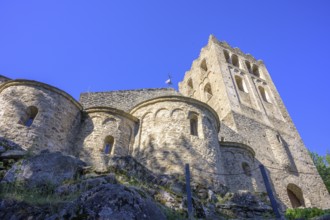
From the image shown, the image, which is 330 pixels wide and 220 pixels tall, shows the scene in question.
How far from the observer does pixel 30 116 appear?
10508mm

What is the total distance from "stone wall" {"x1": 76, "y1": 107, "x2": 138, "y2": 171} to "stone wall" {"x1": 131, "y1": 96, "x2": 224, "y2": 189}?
500mm

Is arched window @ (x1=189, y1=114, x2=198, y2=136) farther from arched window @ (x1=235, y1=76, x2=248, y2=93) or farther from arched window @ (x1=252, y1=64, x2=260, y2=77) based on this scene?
arched window @ (x1=252, y1=64, x2=260, y2=77)

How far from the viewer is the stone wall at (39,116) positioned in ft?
31.4

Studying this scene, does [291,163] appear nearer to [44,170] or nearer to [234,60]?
[234,60]

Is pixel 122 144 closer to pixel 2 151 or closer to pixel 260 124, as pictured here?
pixel 2 151

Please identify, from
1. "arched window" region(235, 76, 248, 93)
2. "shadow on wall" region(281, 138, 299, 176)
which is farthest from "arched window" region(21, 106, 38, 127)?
"arched window" region(235, 76, 248, 93)

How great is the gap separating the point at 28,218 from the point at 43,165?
7.88 feet

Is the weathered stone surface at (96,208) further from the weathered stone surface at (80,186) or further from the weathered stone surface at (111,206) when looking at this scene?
the weathered stone surface at (80,186)

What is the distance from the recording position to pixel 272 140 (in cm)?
1917

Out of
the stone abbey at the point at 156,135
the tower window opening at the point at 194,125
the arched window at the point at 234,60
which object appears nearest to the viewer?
the stone abbey at the point at 156,135

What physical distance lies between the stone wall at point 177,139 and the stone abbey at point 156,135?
39 millimetres

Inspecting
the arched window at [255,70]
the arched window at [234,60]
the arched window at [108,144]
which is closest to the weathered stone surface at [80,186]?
the arched window at [108,144]

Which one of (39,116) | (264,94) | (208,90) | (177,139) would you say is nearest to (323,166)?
(264,94)

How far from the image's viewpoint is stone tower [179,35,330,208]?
1594cm
